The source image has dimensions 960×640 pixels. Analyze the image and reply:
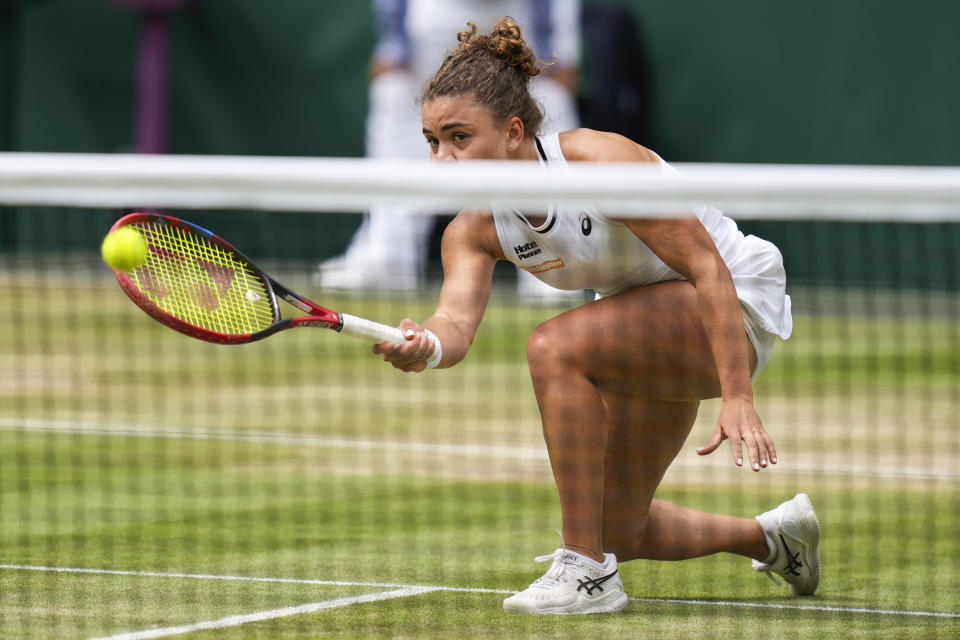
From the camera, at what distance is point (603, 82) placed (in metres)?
13.9

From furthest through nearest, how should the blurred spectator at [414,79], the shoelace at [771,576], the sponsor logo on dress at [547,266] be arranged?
the blurred spectator at [414,79] → the shoelace at [771,576] → the sponsor logo on dress at [547,266]

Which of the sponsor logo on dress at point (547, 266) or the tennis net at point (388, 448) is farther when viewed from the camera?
the sponsor logo on dress at point (547, 266)

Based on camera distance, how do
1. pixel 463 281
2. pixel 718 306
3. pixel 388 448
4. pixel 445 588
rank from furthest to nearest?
pixel 388 448, pixel 445 588, pixel 463 281, pixel 718 306

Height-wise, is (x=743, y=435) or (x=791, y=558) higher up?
(x=743, y=435)

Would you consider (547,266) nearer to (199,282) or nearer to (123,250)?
(199,282)

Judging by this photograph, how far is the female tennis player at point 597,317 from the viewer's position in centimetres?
385

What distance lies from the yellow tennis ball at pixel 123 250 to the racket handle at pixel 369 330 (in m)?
0.45

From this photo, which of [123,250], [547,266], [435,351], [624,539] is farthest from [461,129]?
[624,539]

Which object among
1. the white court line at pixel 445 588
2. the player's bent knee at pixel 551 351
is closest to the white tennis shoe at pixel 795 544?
the white court line at pixel 445 588

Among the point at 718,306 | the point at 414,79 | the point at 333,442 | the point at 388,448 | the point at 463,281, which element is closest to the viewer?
the point at 718,306

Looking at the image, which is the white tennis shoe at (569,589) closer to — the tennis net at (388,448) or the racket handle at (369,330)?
the tennis net at (388,448)

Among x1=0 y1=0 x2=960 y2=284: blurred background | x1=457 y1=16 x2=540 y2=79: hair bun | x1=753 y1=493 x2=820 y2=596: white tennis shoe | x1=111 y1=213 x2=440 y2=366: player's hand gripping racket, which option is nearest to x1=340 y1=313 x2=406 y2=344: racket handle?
x1=111 y1=213 x2=440 y2=366: player's hand gripping racket

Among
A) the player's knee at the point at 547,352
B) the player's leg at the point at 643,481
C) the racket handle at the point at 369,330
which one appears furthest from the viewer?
the player's leg at the point at 643,481

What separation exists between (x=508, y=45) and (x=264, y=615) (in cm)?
136
